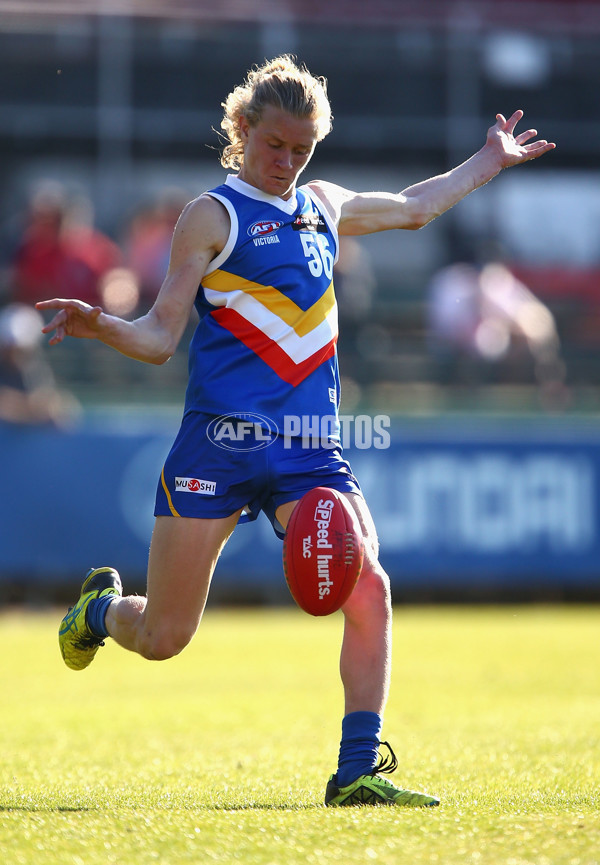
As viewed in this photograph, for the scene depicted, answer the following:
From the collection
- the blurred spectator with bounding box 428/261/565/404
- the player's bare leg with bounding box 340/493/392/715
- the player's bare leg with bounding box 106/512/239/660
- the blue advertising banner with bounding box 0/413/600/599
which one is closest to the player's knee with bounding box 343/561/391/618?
the player's bare leg with bounding box 340/493/392/715

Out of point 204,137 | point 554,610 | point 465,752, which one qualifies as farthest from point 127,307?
point 204,137

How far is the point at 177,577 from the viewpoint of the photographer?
4.46 metres

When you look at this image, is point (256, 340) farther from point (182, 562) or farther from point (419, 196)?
point (419, 196)

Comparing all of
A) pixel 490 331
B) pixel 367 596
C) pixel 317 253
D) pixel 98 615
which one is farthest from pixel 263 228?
pixel 490 331

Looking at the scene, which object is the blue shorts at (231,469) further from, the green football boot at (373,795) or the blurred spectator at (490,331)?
the blurred spectator at (490,331)

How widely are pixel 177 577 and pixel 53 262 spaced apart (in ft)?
28.3

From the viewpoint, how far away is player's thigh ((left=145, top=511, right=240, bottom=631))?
445 cm

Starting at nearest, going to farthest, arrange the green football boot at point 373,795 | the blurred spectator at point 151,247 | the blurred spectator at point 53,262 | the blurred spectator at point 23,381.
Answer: the green football boot at point 373,795, the blurred spectator at point 23,381, the blurred spectator at point 53,262, the blurred spectator at point 151,247

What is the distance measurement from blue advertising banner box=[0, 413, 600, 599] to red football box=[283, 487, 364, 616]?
769cm

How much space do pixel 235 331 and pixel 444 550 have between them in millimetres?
8230

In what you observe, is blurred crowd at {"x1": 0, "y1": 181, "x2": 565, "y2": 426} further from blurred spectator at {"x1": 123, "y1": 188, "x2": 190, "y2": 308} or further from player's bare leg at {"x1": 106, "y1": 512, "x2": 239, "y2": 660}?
player's bare leg at {"x1": 106, "y1": 512, "x2": 239, "y2": 660}

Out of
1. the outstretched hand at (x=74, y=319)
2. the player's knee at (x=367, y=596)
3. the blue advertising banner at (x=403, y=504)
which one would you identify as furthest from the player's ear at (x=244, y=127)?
the blue advertising banner at (x=403, y=504)

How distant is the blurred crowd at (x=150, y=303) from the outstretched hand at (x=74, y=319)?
719 centimetres

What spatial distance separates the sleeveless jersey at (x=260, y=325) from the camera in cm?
448
